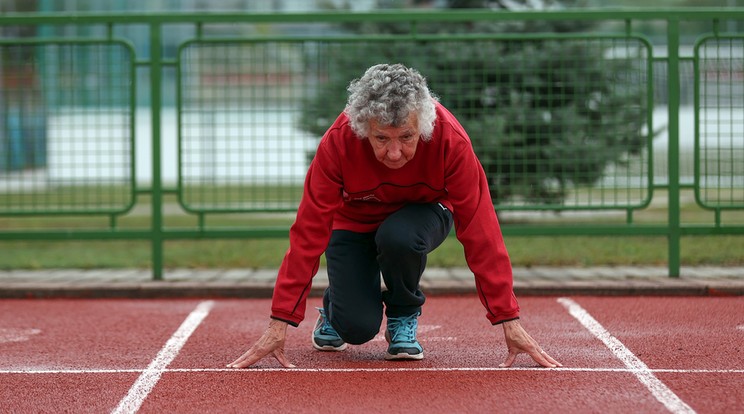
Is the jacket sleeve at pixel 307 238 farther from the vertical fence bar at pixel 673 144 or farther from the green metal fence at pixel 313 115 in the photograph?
the vertical fence bar at pixel 673 144

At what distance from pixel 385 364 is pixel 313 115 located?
3306 millimetres

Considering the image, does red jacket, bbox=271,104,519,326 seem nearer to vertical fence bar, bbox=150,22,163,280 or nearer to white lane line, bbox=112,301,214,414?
white lane line, bbox=112,301,214,414

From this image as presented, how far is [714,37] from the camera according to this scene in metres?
7.61

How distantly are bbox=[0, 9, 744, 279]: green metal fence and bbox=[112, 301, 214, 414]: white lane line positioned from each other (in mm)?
1366

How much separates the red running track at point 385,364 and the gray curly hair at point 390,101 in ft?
3.61

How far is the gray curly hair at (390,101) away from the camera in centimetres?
429

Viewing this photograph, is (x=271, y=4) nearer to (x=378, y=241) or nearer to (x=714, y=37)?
(x=714, y=37)

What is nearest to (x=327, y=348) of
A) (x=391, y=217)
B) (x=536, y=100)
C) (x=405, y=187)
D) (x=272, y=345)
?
(x=272, y=345)

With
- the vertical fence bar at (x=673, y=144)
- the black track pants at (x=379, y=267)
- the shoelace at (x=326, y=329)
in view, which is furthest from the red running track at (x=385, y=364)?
the vertical fence bar at (x=673, y=144)

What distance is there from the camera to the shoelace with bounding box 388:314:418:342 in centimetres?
500

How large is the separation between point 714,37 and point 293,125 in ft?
10.2

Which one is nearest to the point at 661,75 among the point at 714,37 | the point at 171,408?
the point at 714,37

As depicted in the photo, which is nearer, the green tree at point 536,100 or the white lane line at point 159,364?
the white lane line at point 159,364

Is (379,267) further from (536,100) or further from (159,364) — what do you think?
(536,100)
